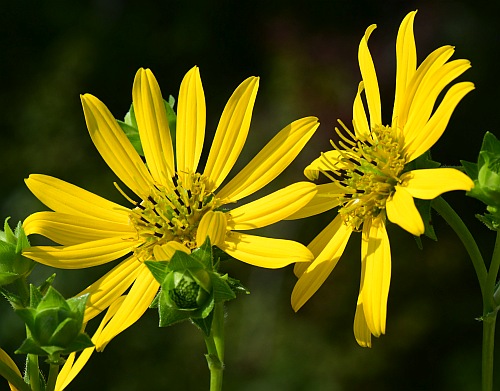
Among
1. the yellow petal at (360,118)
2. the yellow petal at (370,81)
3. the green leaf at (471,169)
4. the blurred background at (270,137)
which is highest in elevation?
the yellow petal at (370,81)

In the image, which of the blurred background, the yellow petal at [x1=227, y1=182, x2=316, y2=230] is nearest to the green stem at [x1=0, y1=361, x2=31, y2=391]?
the yellow petal at [x1=227, y1=182, x2=316, y2=230]

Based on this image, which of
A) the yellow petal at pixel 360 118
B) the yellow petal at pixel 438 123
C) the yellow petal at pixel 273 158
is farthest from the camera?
the yellow petal at pixel 360 118

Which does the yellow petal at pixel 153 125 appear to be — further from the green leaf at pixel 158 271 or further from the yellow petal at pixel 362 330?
the yellow petal at pixel 362 330

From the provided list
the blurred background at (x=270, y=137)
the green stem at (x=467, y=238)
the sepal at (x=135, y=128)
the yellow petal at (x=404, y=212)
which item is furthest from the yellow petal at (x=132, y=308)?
the blurred background at (x=270, y=137)

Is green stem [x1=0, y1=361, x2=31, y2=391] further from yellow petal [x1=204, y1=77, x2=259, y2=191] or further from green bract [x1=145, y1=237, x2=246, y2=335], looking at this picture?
yellow petal [x1=204, y1=77, x2=259, y2=191]

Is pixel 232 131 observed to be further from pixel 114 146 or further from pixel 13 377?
pixel 13 377

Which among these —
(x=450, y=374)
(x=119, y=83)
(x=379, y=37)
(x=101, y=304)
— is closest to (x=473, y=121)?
(x=379, y=37)

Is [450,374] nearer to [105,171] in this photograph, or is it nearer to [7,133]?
[105,171]
